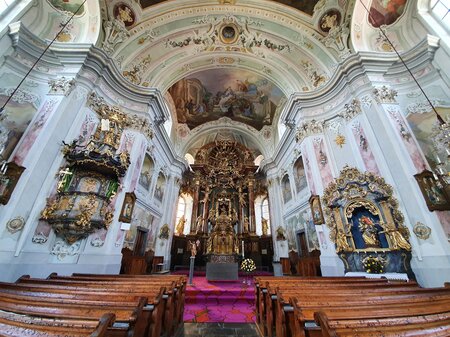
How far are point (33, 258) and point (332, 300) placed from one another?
263 inches

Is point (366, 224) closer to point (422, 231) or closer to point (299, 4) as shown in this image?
point (422, 231)

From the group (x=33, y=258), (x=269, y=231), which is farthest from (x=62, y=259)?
(x=269, y=231)

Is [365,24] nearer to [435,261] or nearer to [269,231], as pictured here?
[435,261]

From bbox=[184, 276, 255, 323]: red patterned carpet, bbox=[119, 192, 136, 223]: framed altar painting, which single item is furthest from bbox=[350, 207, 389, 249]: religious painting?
bbox=[119, 192, 136, 223]: framed altar painting

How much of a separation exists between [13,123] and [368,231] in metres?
10.7

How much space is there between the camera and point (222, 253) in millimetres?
8859

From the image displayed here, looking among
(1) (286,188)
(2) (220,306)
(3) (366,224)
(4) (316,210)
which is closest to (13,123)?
(2) (220,306)

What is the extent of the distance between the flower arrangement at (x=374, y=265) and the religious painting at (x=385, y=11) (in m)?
8.96

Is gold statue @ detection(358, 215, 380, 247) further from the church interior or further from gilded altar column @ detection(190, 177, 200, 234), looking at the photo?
gilded altar column @ detection(190, 177, 200, 234)

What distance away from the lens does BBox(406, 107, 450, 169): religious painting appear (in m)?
5.46

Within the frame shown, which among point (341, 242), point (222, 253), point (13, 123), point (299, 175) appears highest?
point (299, 175)

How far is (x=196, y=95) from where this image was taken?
13500 millimetres

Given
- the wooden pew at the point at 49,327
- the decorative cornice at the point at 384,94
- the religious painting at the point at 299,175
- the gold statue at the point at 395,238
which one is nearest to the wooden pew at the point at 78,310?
the wooden pew at the point at 49,327

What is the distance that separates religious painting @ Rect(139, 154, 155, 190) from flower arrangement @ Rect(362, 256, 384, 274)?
9007 mm
